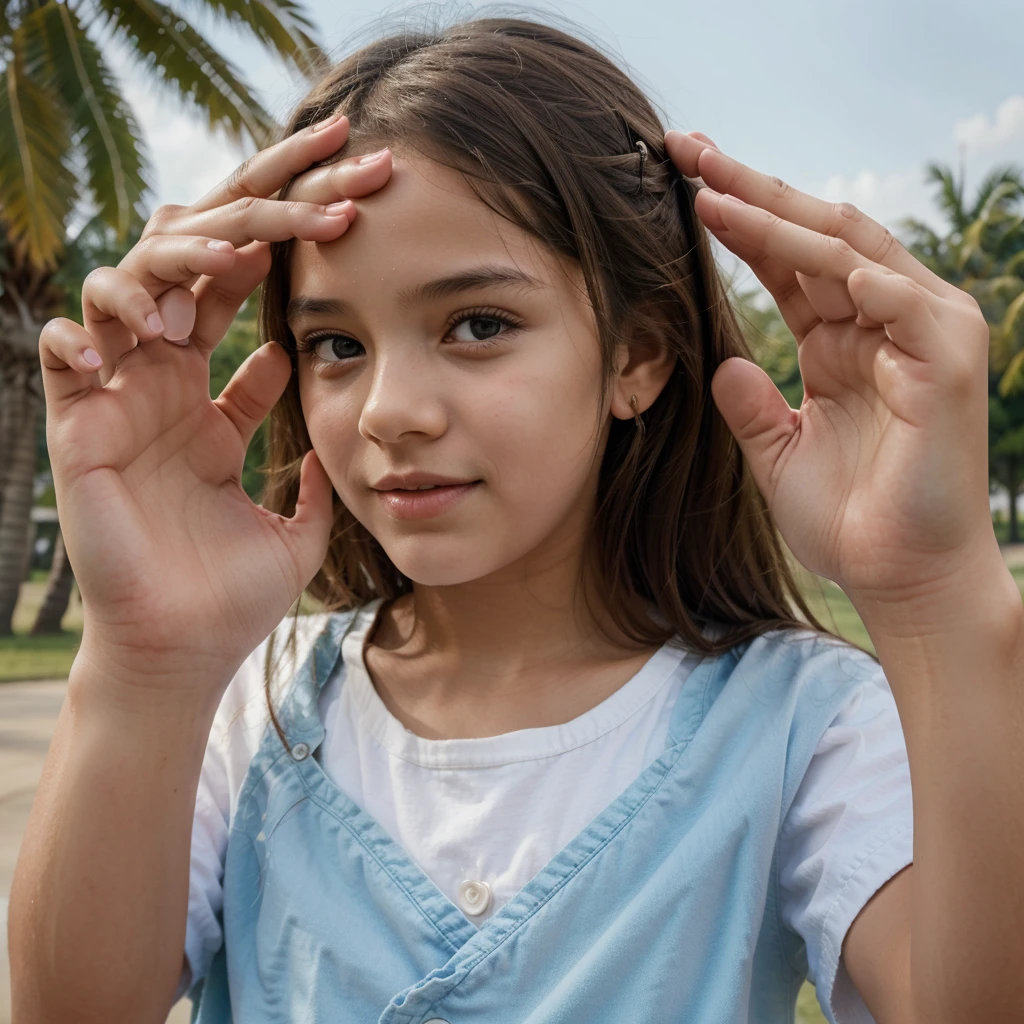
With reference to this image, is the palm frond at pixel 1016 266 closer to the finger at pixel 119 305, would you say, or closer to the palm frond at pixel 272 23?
the palm frond at pixel 272 23

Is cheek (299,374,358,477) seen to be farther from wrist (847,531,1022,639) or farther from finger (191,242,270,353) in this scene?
wrist (847,531,1022,639)

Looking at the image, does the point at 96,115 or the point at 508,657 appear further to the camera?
the point at 96,115

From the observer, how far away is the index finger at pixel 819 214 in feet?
5.41

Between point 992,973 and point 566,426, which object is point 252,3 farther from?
point 992,973

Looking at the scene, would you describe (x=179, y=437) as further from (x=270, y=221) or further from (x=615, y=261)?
(x=615, y=261)

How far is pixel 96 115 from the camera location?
1012 cm

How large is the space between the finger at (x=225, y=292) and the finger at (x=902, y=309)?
916 millimetres

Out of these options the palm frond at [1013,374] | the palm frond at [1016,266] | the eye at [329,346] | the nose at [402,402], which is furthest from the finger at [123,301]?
the palm frond at [1016,266]

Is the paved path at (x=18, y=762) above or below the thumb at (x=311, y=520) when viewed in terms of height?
below

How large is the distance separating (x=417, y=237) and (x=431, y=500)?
38 cm

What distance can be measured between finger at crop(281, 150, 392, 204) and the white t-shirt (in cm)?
83

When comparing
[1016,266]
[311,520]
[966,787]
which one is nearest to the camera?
→ [966,787]

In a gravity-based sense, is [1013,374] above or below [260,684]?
below

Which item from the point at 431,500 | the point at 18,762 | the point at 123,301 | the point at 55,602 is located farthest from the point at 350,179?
the point at 55,602
